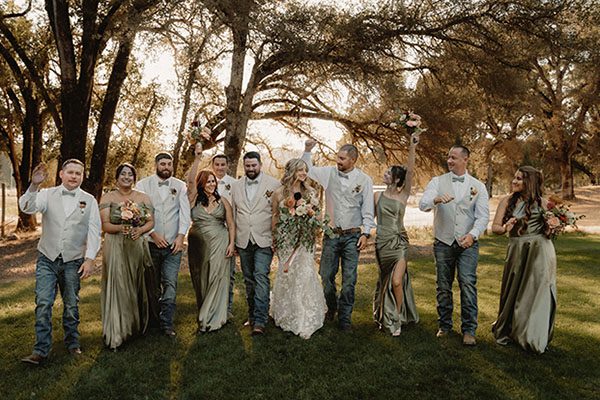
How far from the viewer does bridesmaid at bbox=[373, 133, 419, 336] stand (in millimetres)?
6309

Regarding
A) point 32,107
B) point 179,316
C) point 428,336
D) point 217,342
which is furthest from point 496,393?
point 32,107

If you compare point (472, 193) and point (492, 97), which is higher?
point (492, 97)

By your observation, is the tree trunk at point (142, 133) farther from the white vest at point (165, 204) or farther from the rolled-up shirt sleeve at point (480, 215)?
the rolled-up shirt sleeve at point (480, 215)

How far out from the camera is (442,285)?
611 cm

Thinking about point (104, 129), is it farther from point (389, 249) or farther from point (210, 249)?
point (389, 249)

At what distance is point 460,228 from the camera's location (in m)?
5.90

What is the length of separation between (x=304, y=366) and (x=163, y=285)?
2.21 meters

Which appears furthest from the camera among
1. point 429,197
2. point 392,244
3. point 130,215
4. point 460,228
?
point 392,244

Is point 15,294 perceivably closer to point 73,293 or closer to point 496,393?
point 73,293

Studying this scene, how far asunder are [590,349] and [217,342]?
4660 millimetres

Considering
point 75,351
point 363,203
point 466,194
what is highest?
point 466,194

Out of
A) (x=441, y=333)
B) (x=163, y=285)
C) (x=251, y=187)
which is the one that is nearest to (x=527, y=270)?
(x=441, y=333)

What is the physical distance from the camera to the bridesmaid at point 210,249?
20.7 feet

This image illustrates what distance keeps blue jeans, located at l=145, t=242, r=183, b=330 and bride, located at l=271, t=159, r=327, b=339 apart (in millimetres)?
1402
